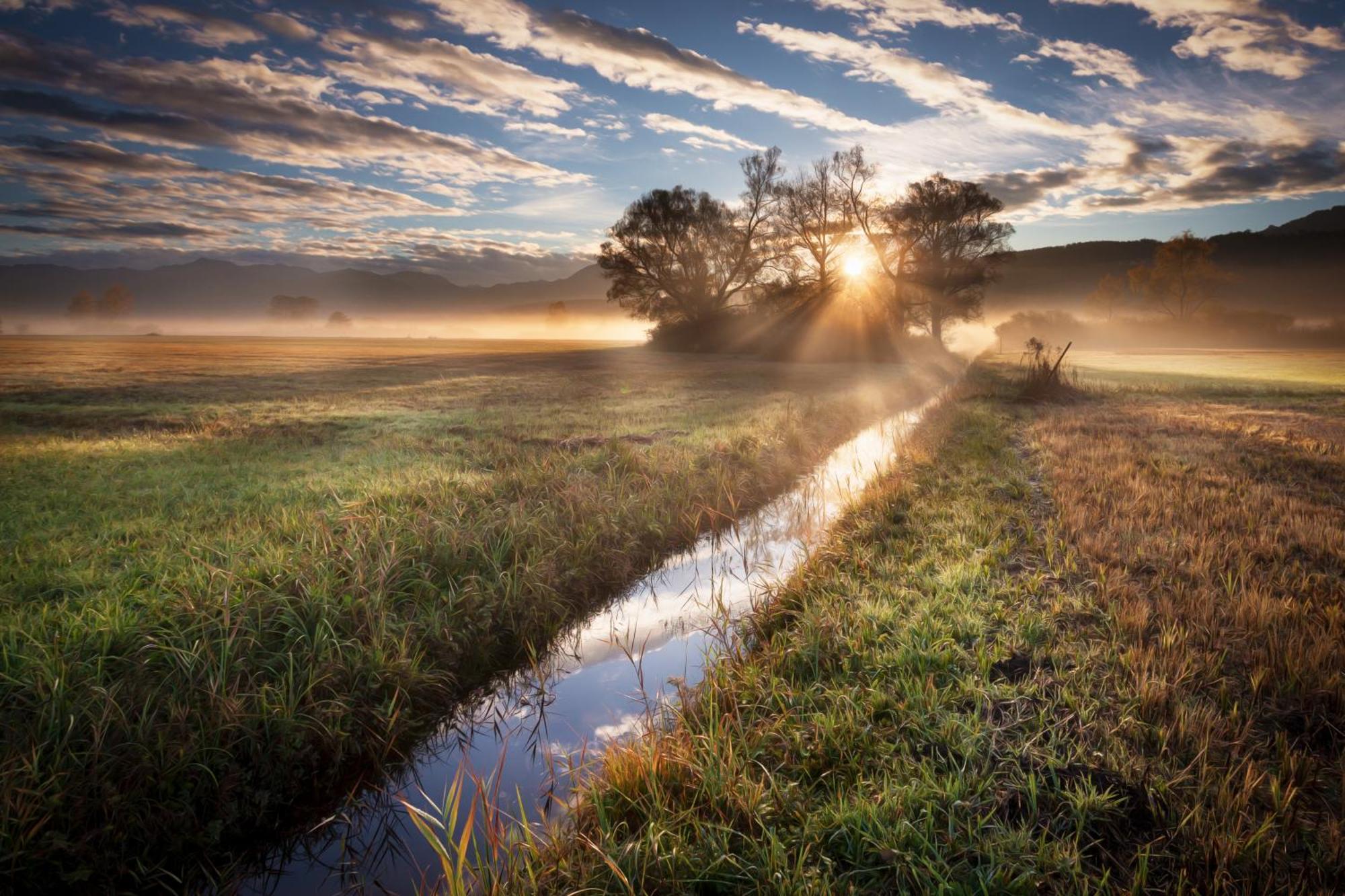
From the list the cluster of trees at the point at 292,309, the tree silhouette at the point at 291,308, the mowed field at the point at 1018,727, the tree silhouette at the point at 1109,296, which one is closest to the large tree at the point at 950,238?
the mowed field at the point at 1018,727

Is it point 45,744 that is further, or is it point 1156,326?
point 1156,326

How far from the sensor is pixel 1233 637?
171 inches

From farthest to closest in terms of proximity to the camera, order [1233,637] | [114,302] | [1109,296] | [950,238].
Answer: [114,302] < [1109,296] < [950,238] < [1233,637]

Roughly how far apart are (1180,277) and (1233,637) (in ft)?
271

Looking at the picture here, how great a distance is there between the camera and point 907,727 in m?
3.66

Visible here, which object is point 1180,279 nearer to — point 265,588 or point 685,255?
point 685,255

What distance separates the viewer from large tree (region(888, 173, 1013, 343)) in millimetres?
43062

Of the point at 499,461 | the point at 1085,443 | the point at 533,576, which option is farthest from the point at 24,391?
the point at 1085,443

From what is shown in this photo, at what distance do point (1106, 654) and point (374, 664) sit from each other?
5.69 meters

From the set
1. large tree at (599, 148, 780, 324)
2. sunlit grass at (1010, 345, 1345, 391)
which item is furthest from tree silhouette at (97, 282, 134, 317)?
sunlit grass at (1010, 345, 1345, 391)

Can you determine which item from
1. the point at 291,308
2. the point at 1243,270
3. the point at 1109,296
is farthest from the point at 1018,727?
the point at 291,308

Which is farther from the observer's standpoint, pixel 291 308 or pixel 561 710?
pixel 291 308

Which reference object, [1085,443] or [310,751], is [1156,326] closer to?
[1085,443]

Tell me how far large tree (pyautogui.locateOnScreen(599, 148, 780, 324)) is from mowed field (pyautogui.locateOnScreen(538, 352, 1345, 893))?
45.3 meters
